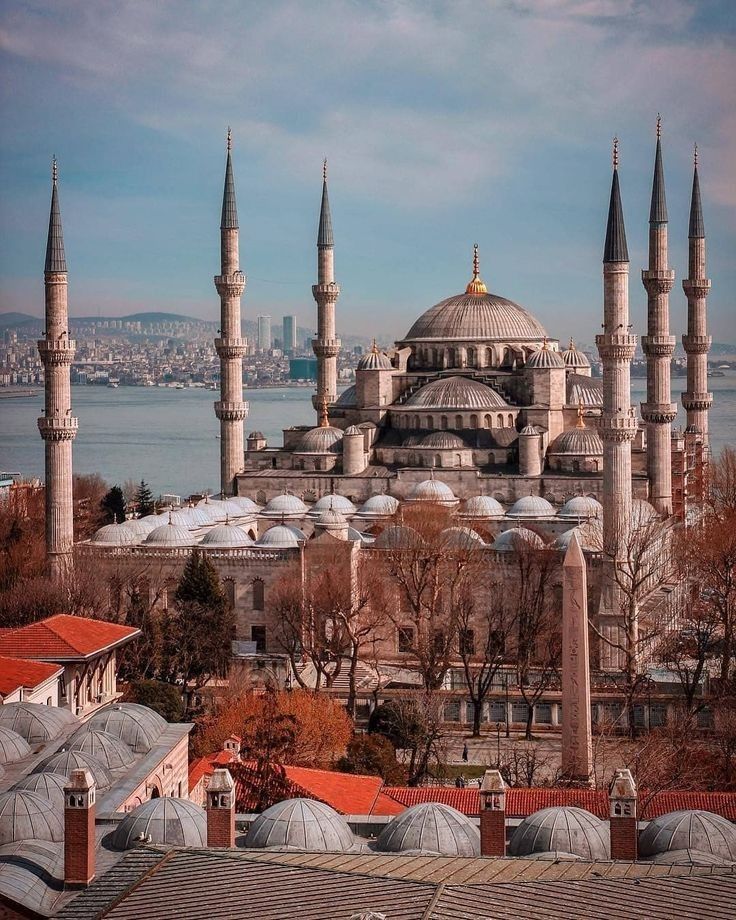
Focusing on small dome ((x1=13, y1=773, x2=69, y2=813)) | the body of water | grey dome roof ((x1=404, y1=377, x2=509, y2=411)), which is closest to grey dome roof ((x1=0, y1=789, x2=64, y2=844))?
small dome ((x1=13, y1=773, x2=69, y2=813))

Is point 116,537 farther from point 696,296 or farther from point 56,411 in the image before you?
point 696,296

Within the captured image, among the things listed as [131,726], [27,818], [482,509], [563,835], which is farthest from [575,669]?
[482,509]

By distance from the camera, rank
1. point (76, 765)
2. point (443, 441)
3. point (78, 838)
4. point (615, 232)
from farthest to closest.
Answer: point (443, 441) → point (615, 232) → point (76, 765) → point (78, 838)

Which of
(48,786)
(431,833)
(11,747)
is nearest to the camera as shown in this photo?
(431,833)

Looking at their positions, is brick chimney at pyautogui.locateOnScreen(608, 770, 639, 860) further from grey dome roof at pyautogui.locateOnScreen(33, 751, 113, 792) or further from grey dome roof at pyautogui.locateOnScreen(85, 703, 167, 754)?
grey dome roof at pyautogui.locateOnScreen(85, 703, 167, 754)

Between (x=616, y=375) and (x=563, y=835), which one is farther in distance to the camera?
(x=616, y=375)

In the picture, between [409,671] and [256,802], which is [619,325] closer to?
[409,671]

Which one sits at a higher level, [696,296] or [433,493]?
[696,296]
